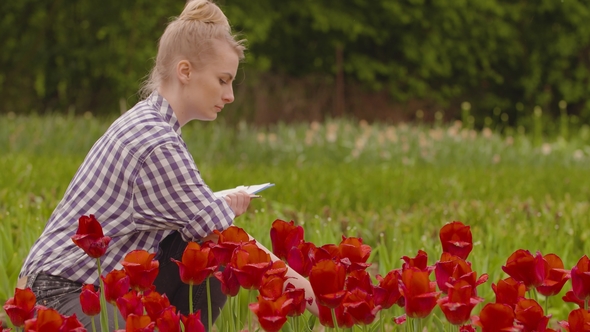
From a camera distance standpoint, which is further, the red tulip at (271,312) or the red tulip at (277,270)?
the red tulip at (277,270)

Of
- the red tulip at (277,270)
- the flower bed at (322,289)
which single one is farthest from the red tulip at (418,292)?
the red tulip at (277,270)

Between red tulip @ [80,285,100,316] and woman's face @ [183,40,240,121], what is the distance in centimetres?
75

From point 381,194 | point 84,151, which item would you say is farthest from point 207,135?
point 381,194

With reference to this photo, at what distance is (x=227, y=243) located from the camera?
1.64 meters

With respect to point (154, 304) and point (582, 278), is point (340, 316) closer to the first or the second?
point (154, 304)

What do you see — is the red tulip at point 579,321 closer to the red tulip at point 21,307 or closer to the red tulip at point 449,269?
the red tulip at point 449,269

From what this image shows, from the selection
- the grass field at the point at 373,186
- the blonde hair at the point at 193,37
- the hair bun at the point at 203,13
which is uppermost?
the hair bun at the point at 203,13

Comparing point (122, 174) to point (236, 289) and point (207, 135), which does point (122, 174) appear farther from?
point (207, 135)

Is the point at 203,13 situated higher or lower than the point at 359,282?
higher

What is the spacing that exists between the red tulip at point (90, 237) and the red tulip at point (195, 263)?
173 mm

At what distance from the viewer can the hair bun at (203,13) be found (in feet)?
7.34

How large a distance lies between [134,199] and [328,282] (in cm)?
82

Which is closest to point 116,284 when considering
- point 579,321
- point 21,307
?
point 21,307

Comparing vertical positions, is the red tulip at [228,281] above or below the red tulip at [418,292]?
below
